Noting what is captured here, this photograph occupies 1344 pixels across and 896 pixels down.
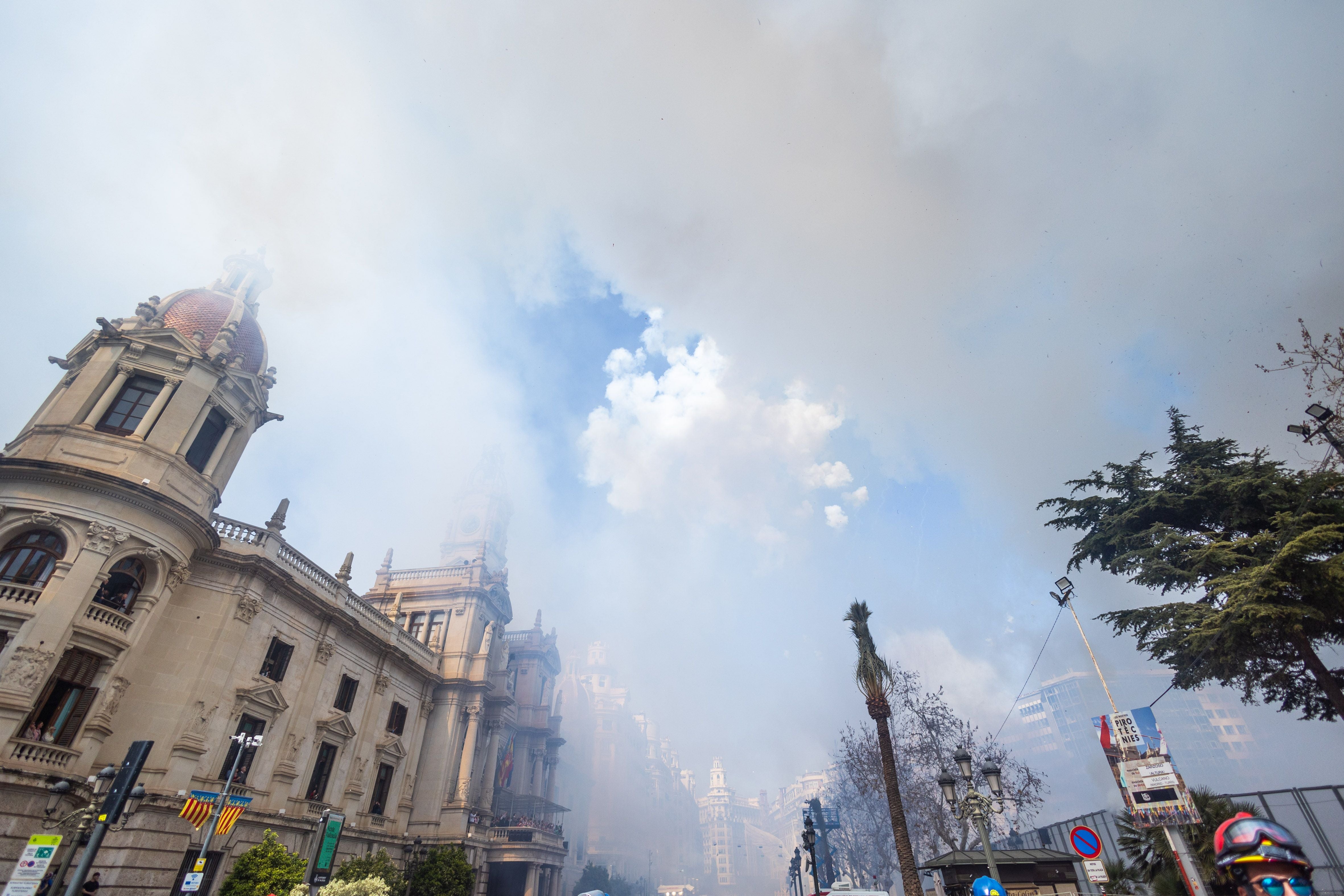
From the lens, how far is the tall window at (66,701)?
18703mm

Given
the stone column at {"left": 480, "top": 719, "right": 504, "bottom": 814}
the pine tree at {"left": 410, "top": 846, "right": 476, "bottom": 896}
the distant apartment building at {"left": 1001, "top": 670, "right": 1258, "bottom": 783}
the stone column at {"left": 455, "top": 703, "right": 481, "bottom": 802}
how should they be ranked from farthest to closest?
the distant apartment building at {"left": 1001, "top": 670, "right": 1258, "bottom": 783} < the stone column at {"left": 480, "top": 719, "right": 504, "bottom": 814} < the stone column at {"left": 455, "top": 703, "right": 481, "bottom": 802} < the pine tree at {"left": 410, "top": 846, "right": 476, "bottom": 896}

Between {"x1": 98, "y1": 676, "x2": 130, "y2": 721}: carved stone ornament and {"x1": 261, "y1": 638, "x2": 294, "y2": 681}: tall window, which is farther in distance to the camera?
{"x1": 261, "y1": 638, "x2": 294, "y2": 681}: tall window

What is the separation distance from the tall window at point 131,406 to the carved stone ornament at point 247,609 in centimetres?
777

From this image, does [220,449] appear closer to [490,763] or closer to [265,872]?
[265,872]

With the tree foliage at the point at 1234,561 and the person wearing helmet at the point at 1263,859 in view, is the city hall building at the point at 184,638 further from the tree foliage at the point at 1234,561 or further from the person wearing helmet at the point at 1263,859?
the tree foliage at the point at 1234,561

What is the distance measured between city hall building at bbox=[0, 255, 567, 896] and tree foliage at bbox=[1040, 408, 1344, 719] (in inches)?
1343

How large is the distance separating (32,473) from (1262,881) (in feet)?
100

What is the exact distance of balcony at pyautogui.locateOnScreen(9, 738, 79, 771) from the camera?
17625 millimetres

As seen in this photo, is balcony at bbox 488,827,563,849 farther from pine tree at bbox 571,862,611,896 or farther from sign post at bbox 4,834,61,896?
sign post at bbox 4,834,61,896

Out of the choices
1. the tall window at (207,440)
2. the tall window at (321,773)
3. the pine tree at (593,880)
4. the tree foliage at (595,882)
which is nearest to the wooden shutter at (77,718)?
the tall window at (207,440)

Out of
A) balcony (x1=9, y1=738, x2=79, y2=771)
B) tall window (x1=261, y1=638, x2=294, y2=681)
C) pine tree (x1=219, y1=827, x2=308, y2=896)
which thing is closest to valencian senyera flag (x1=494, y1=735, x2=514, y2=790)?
tall window (x1=261, y1=638, x2=294, y2=681)

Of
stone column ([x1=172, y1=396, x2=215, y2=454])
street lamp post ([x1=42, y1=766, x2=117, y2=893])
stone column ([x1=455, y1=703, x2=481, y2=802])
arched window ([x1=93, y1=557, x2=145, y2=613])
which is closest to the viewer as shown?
street lamp post ([x1=42, y1=766, x2=117, y2=893])

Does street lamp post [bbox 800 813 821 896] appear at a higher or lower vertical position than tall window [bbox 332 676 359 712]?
lower

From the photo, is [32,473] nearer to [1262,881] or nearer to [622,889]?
[1262,881]
